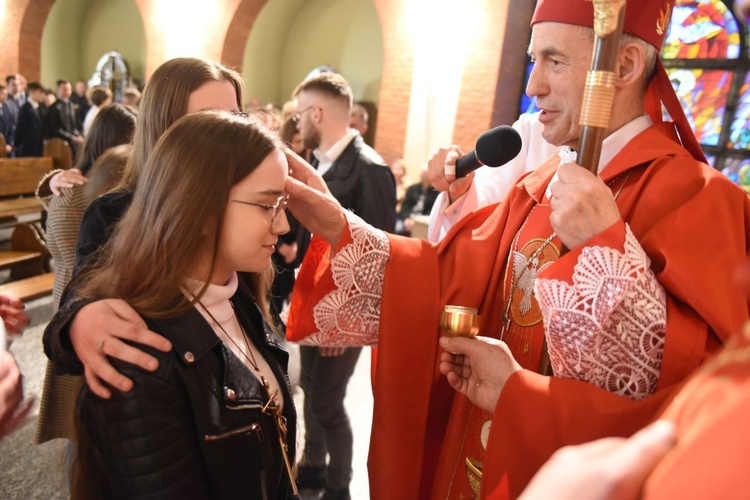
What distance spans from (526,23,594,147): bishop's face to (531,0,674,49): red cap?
2 cm

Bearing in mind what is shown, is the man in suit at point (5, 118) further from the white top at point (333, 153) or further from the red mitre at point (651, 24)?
the red mitre at point (651, 24)

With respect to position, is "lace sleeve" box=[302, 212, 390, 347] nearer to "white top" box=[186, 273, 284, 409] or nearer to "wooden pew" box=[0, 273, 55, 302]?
"white top" box=[186, 273, 284, 409]

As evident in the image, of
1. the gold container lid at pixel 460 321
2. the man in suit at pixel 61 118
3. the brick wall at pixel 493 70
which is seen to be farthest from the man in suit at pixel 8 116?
the gold container lid at pixel 460 321

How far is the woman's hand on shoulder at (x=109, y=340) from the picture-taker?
1.16m

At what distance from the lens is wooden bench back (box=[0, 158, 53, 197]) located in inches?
240

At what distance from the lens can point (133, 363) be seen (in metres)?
1.17

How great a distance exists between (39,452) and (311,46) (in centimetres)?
1062

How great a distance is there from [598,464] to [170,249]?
1.05 meters

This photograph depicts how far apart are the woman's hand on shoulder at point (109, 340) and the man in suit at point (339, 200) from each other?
141 centimetres

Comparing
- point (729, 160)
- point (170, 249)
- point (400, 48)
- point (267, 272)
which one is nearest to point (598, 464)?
point (170, 249)

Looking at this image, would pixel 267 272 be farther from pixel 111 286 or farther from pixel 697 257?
pixel 697 257

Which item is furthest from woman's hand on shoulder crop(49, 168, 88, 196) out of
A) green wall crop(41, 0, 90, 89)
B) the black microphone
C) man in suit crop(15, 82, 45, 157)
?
green wall crop(41, 0, 90, 89)

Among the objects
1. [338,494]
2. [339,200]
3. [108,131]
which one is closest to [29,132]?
[108,131]

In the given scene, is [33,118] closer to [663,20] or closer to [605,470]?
[663,20]
